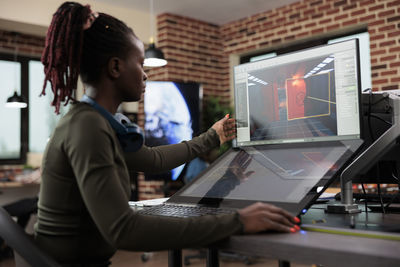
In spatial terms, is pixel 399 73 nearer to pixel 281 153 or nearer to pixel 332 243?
pixel 281 153

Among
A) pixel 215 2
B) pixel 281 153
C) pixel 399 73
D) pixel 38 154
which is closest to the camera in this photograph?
pixel 281 153


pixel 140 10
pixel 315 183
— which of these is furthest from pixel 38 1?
pixel 315 183

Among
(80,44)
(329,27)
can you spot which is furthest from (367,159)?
(329,27)

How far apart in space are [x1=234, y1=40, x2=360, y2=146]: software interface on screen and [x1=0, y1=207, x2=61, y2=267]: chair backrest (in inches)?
30.4

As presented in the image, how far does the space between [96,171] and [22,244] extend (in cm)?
23

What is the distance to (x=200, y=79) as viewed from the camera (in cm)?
Result: 583

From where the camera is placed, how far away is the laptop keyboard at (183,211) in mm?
1086

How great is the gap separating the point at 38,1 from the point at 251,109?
4.02 m

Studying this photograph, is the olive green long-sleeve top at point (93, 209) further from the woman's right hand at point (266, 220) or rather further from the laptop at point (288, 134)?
the laptop at point (288, 134)

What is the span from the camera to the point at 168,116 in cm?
495

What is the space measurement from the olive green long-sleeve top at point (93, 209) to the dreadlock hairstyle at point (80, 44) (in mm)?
103

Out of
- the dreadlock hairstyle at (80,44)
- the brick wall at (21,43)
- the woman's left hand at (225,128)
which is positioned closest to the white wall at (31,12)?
the brick wall at (21,43)

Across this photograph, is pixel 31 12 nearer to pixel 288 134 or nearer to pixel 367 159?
pixel 288 134

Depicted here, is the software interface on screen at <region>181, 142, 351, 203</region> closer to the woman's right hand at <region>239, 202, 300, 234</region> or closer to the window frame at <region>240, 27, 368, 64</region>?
the woman's right hand at <region>239, 202, 300, 234</region>
